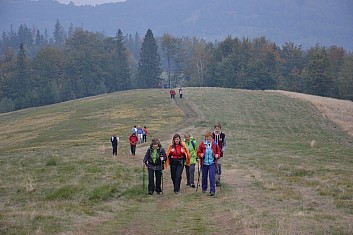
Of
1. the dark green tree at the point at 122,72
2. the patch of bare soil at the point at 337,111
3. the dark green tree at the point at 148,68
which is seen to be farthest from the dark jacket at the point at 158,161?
the dark green tree at the point at 148,68

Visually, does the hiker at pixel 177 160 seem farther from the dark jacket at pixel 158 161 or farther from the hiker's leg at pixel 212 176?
the hiker's leg at pixel 212 176

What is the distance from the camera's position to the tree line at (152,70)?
10275 cm

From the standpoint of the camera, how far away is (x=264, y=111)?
62.2 meters

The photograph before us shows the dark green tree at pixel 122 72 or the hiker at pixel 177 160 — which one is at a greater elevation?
the dark green tree at pixel 122 72

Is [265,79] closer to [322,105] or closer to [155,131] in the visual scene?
[322,105]

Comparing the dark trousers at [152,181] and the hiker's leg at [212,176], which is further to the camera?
the dark trousers at [152,181]

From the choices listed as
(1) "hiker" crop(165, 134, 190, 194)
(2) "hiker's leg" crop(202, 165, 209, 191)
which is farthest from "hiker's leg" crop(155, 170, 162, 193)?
(2) "hiker's leg" crop(202, 165, 209, 191)

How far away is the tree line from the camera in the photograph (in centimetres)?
10275

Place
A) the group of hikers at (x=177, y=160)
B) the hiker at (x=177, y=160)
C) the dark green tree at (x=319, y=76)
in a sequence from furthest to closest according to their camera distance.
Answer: the dark green tree at (x=319, y=76) < the hiker at (x=177, y=160) < the group of hikers at (x=177, y=160)

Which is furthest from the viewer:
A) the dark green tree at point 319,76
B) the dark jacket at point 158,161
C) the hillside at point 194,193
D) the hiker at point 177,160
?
the dark green tree at point 319,76

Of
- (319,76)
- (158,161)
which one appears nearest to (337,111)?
(319,76)

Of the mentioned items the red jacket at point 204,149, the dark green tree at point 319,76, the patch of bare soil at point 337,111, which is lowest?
the patch of bare soil at point 337,111

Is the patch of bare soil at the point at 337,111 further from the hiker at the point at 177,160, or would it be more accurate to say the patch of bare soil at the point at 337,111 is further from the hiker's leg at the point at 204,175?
the hiker at the point at 177,160

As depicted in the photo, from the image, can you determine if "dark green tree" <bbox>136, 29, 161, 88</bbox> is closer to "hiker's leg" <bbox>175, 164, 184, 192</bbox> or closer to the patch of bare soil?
the patch of bare soil
